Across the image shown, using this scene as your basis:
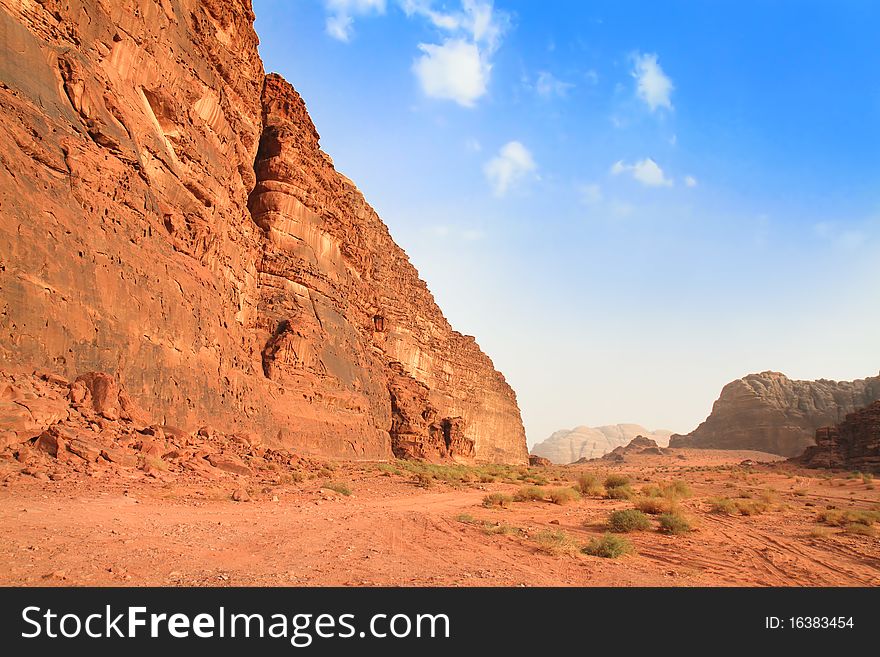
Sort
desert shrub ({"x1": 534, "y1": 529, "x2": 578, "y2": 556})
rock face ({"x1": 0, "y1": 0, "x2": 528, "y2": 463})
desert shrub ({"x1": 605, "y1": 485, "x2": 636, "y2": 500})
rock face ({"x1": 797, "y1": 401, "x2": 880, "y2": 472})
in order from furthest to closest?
rock face ({"x1": 797, "y1": 401, "x2": 880, "y2": 472}) < desert shrub ({"x1": 605, "y1": 485, "x2": 636, "y2": 500}) < rock face ({"x1": 0, "y1": 0, "x2": 528, "y2": 463}) < desert shrub ({"x1": 534, "y1": 529, "x2": 578, "y2": 556})

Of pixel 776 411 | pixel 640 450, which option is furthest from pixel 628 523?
pixel 776 411

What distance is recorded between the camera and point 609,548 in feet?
24.7

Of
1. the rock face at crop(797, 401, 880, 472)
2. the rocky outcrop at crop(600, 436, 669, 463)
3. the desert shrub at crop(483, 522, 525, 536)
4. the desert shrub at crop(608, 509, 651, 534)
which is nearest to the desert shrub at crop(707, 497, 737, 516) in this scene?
the desert shrub at crop(608, 509, 651, 534)

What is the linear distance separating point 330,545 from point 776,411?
11307cm

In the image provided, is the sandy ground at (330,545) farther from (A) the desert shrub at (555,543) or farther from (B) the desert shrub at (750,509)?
(B) the desert shrub at (750,509)

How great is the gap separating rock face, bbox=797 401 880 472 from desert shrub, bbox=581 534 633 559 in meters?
48.0

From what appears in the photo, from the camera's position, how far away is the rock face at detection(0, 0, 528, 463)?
13156 millimetres

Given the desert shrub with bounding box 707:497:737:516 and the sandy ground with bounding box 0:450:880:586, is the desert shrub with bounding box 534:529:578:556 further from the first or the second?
the desert shrub with bounding box 707:497:737:516

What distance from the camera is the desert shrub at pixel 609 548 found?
293 inches
